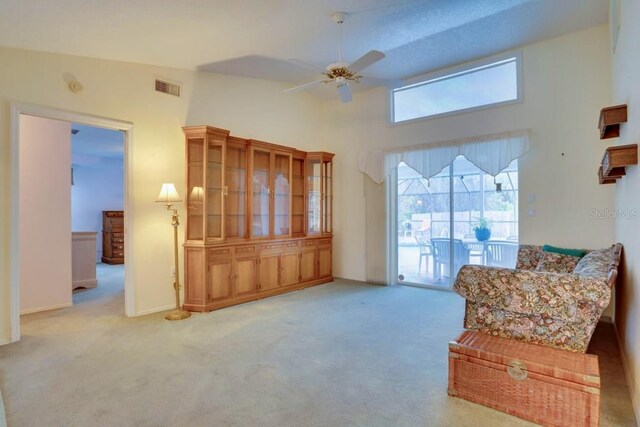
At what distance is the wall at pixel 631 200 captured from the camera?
84.4 inches

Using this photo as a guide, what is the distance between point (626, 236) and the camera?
278 cm

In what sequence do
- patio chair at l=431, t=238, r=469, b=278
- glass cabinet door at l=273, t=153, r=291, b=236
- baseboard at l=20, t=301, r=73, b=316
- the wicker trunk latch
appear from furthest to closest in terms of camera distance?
1. glass cabinet door at l=273, t=153, r=291, b=236
2. patio chair at l=431, t=238, r=469, b=278
3. baseboard at l=20, t=301, r=73, b=316
4. the wicker trunk latch

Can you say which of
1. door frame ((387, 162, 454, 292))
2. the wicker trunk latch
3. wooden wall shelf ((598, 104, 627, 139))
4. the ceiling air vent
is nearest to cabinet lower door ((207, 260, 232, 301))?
the ceiling air vent

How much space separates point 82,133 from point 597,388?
25.4ft

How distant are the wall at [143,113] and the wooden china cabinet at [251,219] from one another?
30cm

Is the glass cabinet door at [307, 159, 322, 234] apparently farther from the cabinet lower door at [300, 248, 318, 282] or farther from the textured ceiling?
the textured ceiling

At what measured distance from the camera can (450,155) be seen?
16.5ft

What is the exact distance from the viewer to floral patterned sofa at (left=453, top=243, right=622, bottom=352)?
2090mm

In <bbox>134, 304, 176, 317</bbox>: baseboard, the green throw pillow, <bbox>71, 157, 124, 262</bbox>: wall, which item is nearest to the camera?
the green throw pillow

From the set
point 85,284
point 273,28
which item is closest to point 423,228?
point 273,28

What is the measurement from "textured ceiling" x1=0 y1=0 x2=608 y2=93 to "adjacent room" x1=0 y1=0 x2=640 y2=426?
33 mm

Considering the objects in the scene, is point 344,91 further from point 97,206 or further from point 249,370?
point 97,206

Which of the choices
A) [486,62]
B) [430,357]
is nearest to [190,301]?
[430,357]

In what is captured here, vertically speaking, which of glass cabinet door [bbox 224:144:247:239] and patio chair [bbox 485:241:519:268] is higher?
glass cabinet door [bbox 224:144:247:239]
